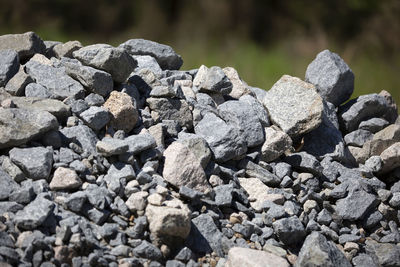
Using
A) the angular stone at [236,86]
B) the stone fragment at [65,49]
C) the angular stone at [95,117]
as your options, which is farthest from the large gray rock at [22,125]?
the angular stone at [236,86]

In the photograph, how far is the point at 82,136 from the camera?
3.25 metres

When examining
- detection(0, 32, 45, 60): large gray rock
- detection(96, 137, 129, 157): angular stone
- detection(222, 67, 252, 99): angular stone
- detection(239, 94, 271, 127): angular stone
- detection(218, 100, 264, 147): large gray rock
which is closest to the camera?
detection(96, 137, 129, 157): angular stone

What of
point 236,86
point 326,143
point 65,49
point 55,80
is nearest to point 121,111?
point 55,80

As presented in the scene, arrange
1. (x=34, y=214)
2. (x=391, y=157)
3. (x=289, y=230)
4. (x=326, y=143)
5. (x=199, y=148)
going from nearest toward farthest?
(x=34, y=214) → (x=289, y=230) → (x=199, y=148) → (x=391, y=157) → (x=326, y=143)

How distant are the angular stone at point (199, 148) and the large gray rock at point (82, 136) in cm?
59

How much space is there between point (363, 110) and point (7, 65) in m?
2.87

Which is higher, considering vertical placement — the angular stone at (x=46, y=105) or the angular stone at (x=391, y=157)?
→ the angular stone at (x=391, y=157)

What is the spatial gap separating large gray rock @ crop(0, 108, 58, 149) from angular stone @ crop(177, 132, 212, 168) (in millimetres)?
864

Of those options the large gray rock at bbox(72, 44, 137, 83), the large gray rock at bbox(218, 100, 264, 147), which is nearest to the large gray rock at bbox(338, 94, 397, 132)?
the large gray rock at bbox(218, 100, 264, 147)

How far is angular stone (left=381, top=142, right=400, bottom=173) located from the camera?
156 inches

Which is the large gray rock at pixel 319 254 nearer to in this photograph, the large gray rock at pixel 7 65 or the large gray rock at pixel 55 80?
the large gray rock at pixel 55 80

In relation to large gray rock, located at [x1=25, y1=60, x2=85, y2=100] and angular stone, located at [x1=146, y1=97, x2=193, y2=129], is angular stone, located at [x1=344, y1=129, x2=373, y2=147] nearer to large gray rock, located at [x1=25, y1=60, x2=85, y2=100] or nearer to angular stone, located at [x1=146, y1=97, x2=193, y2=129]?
angular stone, located at [x1=146, y1=97, x2=193, y2=129]

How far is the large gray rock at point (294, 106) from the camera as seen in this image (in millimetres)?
3842

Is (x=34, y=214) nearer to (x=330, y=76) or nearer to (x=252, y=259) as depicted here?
(x=252, y=259)
